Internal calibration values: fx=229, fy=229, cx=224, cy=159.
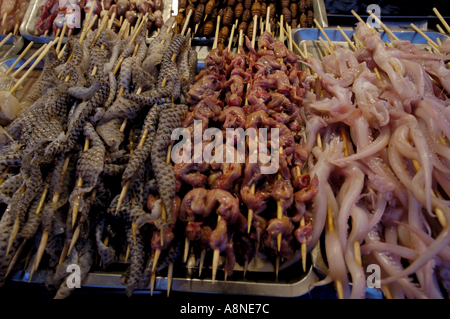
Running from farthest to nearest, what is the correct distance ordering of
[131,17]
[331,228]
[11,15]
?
[11,15] < [131,17] < [331,228]

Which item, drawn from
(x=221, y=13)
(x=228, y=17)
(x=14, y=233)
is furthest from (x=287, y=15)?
(x=14, y=233)

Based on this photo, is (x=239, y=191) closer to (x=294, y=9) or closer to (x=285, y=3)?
(x=294, y=9)

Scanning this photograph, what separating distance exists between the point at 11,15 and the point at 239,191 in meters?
5.85

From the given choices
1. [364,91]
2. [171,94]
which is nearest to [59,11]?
[171,94]

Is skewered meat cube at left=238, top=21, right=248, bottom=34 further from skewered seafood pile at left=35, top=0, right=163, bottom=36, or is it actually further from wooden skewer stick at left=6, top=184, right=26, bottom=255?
wooden skewer stick at left=6, top=184, right=26, bottom=255

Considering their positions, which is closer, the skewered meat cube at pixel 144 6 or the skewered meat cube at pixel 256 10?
the skewered meat cube at pixel 256 10

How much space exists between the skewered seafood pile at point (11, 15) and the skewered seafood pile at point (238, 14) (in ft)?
10.4

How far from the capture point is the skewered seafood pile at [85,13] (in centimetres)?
426

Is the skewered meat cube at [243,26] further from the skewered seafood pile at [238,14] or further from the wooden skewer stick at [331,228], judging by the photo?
the wooden skewer stick at [331,228]

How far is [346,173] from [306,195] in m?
0.54

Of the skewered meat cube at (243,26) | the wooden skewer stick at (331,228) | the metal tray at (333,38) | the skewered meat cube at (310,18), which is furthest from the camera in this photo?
the skewered meat cube at (310,18)

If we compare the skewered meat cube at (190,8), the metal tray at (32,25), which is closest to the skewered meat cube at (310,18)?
the skewered meat cube at (190,8)

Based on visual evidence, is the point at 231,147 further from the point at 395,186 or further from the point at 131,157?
the point at 395,186

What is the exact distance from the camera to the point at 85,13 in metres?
4.49
